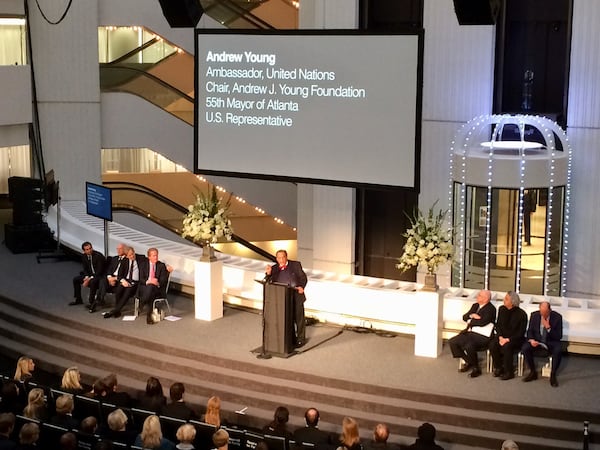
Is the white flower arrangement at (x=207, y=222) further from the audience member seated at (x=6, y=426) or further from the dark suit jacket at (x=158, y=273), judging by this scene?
the audience member seated at (x=6, y=426)

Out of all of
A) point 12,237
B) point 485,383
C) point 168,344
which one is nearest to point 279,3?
point 12,237

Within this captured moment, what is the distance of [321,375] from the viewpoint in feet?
35.2

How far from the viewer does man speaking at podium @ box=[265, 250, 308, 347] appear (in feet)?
37.7

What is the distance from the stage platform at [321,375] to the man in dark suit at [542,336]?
0.25 m

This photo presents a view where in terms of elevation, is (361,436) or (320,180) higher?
(320,180)

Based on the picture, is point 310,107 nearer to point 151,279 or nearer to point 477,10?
point 477,10

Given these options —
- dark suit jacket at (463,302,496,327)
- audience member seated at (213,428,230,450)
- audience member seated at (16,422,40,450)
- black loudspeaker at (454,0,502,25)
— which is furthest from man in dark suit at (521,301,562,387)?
audience member seated at (16,422,40,450)

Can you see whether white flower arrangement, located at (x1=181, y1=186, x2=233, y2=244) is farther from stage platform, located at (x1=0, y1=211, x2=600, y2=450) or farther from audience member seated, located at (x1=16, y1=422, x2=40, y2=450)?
audience member seated, located at (x1=16, y1=422, x2=40, y2=450)

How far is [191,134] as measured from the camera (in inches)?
807

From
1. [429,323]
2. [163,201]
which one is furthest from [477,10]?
[163,201]

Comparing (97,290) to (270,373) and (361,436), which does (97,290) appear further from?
(361,436)

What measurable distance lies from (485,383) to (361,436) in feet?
4.75

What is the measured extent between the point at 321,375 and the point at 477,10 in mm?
4407

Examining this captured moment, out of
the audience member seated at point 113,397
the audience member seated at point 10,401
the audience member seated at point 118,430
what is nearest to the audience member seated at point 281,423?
the audience member seated at point 118,430
